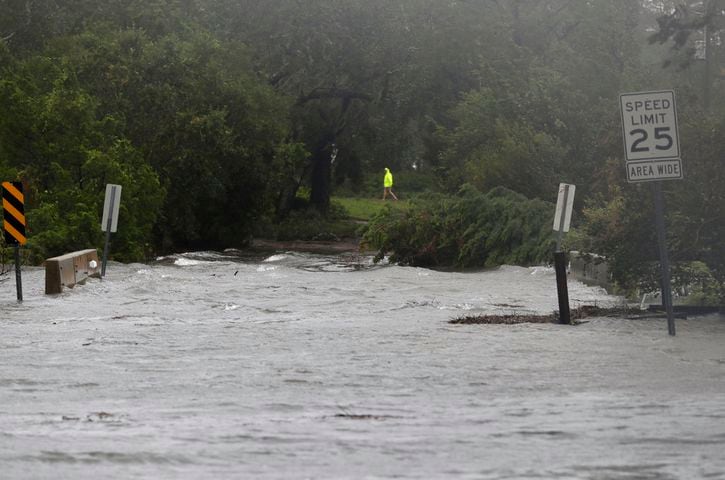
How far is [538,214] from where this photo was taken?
37.2m

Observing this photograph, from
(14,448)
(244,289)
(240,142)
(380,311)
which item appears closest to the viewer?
(14,448)

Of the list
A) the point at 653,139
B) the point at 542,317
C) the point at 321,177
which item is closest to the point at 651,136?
the point at 653,139

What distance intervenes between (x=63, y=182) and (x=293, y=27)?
75.7ft

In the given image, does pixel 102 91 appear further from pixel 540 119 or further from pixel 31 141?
pixel 540 119

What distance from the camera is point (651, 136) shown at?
1772 cm

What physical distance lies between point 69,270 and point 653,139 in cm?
1256

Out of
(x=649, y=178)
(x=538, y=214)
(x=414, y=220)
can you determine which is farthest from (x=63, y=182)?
(x=649, y=178)

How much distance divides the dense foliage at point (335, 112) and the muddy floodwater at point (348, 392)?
5.17 meters

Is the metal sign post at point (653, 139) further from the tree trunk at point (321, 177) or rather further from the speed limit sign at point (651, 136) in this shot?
the tree trunk at point (321, 177)

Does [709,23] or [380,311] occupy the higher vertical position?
[709,23]

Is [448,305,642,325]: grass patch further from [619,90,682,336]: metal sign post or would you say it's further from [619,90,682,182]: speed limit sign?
[619,90,682,182]: speed limit sign

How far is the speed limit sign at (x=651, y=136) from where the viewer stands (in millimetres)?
17547

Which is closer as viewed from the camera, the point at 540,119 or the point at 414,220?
the point at 414,220

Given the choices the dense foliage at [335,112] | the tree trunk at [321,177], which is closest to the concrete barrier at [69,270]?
the dense foliage at [335,112]
